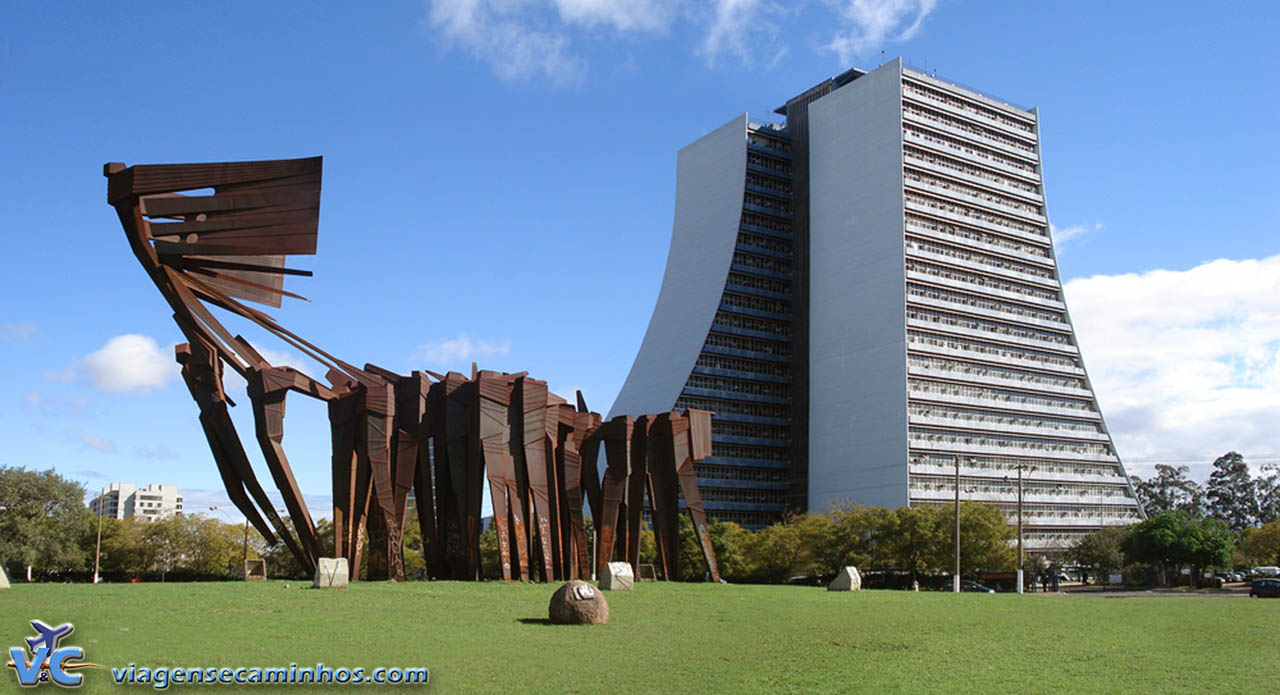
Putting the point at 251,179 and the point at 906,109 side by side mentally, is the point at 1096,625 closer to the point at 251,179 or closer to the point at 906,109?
the point at 251,179

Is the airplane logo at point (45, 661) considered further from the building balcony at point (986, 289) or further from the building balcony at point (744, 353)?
the building balcony at point (744, 353)

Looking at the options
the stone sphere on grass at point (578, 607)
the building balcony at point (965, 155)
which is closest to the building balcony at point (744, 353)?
the building balcony at point (965, 155)

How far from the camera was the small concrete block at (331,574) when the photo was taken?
2536cm

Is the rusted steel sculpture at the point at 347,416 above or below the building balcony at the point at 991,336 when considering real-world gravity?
below

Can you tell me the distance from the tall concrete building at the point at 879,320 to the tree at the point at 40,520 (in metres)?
45.1

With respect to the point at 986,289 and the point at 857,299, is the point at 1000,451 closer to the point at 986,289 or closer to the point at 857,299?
the point at 986,289

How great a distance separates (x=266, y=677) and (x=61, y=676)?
85.9 inches

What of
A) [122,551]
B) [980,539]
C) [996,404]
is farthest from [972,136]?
[122,551]

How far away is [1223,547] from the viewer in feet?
194

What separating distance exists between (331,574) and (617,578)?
24.6ft

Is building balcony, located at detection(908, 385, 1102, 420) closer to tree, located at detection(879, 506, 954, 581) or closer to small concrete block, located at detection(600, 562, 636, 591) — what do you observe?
tree, located at detection(879, 506, 954, 581)

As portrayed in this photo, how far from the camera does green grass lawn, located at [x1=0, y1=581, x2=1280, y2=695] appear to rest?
1327cm

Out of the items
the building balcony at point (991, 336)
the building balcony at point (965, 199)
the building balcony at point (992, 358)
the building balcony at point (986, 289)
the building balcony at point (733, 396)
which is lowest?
the building balcony at point (733, 396)

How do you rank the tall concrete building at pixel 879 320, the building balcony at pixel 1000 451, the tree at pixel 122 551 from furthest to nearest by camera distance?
the tall concrete building at pixel 879 320 → the building balcony at pixel 1000 451 → the tree at pixel 122 551
